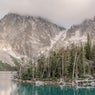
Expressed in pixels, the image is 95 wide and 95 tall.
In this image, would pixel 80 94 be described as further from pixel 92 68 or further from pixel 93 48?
pixel 93 48

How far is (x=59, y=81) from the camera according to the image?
521 ft

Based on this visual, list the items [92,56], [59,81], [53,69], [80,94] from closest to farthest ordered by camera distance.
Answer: [80,94]
[59,81]
[53,69]
[92,56]

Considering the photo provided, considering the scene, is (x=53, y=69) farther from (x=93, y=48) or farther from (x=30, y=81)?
(x=93, y=48)

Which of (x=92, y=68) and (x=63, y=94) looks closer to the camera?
(x=63, y=94)

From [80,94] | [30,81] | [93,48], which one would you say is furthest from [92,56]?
[80,94]

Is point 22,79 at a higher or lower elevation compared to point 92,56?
lower

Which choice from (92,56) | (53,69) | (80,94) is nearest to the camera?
(80,94)

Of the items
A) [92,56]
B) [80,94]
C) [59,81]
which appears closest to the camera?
[80,94]

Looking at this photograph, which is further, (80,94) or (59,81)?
(59,81)

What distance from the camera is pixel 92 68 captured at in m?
178

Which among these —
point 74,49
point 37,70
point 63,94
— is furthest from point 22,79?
point 63,94

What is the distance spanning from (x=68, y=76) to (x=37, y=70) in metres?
22.9

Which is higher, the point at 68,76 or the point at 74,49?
the point at 74,49

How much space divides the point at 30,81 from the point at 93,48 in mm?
45703
